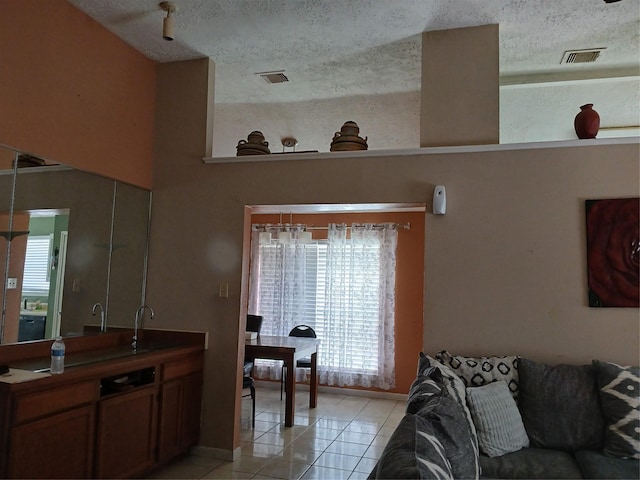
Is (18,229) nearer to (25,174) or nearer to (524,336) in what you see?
(25,174)

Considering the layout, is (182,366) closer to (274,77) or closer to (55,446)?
(55,446)

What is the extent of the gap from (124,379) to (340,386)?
3.52 meters

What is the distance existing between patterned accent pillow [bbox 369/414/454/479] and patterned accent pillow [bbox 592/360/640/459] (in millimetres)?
1351

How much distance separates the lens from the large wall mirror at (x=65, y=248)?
2.79 m

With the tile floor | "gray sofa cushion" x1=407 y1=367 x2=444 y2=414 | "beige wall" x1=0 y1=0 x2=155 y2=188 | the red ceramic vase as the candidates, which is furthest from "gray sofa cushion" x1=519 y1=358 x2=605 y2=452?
"beige wall" x1=0 y1=0 x2=155 y2=188

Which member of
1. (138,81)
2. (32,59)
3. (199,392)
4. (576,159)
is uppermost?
(138,81)

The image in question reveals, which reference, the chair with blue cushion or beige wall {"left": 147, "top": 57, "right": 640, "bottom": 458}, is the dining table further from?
beige wall {"left": 147, "top": 57, "right": 640, "bottom": 458}

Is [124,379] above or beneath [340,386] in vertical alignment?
above

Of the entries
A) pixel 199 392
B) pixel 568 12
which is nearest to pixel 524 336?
pixel 568 12

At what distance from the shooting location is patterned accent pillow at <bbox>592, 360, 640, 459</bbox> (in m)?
2.45

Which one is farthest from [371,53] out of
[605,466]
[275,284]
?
[275,284]

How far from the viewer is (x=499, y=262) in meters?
3.13

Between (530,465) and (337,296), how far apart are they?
12.5 feet

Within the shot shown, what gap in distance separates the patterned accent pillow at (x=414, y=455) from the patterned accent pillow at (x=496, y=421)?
901 mm
